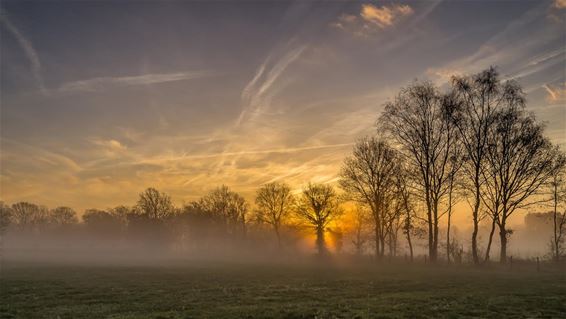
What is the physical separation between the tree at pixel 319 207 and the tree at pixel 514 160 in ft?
151

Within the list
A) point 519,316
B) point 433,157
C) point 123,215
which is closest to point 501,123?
point 433,157

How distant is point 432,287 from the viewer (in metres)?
32.5

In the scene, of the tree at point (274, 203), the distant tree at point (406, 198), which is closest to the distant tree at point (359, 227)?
the tree at point (274, 203)

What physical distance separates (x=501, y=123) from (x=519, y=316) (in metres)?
42.6

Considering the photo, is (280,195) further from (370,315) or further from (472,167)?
(370,315)

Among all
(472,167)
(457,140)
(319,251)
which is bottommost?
(319,251)

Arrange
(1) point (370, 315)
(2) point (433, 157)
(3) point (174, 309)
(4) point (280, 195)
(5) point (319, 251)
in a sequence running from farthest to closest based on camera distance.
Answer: (4) point (280, 195) < (5) point (319, 251) < (2) point (433, 157) < (3) point (174, 309) < (1) point (370, 315)

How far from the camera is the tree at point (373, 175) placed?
70.0 meters

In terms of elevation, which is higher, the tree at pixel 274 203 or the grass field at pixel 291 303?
the tree at pixel 274 203

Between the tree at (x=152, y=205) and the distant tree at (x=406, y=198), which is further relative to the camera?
the tree at (x=152, y=205)

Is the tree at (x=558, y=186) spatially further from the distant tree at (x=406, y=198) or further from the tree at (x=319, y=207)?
the tree at (x=319, y=207)

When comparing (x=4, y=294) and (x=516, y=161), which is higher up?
(x=516, y=161)

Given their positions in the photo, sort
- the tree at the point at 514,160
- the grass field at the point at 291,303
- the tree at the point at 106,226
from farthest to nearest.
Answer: the tree at the point at 106,226 → the tree at the point at 514,160 → the grass field at the point at 291,303

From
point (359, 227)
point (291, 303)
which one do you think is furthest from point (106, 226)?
point (291, 303)
